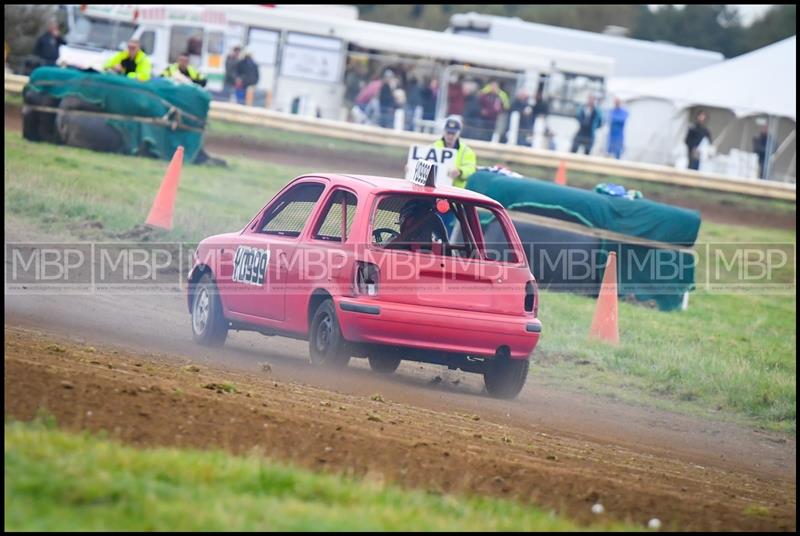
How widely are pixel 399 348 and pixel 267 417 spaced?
2.91 m

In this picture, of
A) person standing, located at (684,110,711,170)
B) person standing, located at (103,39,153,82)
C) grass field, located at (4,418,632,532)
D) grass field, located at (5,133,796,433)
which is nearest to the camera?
grass field, located at (4,418,632,532)

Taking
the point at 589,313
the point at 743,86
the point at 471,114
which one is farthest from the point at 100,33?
the point at 589,313

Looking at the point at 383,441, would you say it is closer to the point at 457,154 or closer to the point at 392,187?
the point at 392,187

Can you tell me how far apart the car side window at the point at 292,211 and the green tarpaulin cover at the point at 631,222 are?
6.02m

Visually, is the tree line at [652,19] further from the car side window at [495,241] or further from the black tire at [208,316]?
the black tire at [208,316]

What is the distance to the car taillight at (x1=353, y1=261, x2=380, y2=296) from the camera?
946 centimetres

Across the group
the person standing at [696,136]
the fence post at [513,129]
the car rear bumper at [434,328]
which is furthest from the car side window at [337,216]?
the person standing at [696,136]

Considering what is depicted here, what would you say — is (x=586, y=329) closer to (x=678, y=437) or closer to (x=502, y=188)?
(x=502, y=188)

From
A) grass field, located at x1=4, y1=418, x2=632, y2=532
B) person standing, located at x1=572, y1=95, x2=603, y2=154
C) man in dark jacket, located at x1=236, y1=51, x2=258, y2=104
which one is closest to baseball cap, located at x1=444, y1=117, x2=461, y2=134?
grass field, located at x1=4, y1=418, x2=632, y2=532

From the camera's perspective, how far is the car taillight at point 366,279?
946 cm

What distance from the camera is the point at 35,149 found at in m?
21.8

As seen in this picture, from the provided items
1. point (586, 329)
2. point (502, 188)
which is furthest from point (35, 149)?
point (586, 329)

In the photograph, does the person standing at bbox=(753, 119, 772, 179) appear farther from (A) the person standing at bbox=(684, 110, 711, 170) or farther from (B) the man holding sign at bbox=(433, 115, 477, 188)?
(B) the man holding sign at bbox=(433, 115, 477, 188)

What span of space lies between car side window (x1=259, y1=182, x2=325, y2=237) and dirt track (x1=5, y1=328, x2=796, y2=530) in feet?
7.26
